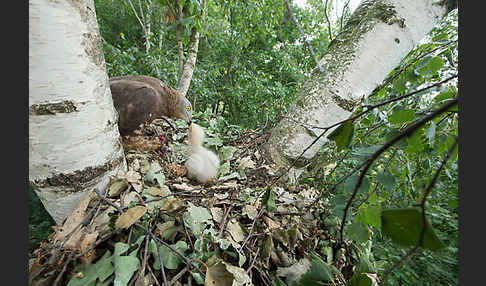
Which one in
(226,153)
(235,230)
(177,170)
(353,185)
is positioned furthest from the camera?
(226,153)

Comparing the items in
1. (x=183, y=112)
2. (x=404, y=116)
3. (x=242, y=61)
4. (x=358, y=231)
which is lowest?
(x=183, y=112)

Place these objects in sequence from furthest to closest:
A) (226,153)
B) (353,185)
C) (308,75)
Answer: (308,75), (226,153), (353,185)

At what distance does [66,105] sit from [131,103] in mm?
609

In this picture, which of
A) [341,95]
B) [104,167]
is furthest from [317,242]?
[104,167]

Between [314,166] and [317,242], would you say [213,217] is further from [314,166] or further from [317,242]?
[314,166]

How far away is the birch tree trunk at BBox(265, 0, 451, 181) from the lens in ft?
2.48

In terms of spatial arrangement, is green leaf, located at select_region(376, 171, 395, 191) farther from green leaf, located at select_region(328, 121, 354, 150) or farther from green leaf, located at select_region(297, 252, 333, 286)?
green leaf, located at select_region(297, 252, 333, 286)

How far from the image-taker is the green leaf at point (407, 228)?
0.19m

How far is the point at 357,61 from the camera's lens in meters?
0.78

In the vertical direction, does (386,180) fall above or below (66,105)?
above

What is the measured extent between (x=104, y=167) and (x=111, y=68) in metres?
2.63

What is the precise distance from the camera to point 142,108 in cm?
116

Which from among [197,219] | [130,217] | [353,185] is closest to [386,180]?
[353,185]

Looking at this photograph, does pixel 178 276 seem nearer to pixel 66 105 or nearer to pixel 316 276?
pixel 316 276
